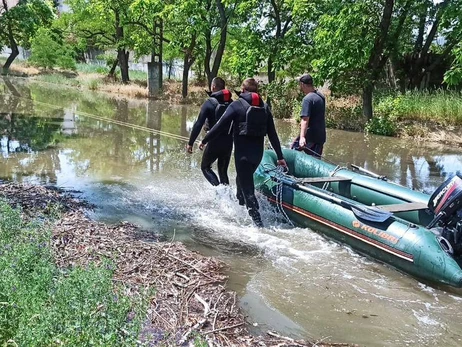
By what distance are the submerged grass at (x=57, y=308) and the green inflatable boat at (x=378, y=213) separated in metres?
2.76

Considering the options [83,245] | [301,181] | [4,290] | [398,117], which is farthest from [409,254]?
[398,117]

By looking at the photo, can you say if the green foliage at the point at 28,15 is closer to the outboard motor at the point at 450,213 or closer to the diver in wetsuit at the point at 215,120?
the diver in wetsuit at the point at 215,120

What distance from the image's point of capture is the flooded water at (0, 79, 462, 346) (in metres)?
3.92

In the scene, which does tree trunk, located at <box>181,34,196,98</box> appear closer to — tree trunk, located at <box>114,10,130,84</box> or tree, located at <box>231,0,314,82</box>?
tree, located at <box>231,0,314,82</box>

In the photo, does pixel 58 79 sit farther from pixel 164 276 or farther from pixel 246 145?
pixel 164 276

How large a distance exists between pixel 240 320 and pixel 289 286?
94 cm

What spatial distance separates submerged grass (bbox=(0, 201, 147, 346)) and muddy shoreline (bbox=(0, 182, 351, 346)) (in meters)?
0.23

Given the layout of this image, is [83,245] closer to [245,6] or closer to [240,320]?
[240,320]

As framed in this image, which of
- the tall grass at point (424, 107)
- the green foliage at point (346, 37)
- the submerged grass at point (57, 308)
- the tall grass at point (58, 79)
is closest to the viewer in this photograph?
the submerged grass at point (57, 308)

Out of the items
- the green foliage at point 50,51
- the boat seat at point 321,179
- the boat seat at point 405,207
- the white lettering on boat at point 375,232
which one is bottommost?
the white lettering on boat at point 375,232

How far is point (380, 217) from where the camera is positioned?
16.1 ft

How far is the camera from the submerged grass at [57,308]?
2.32m

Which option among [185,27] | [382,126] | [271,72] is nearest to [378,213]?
[382,126]

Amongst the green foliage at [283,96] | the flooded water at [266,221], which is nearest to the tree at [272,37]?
the green foliage at [283,96]
